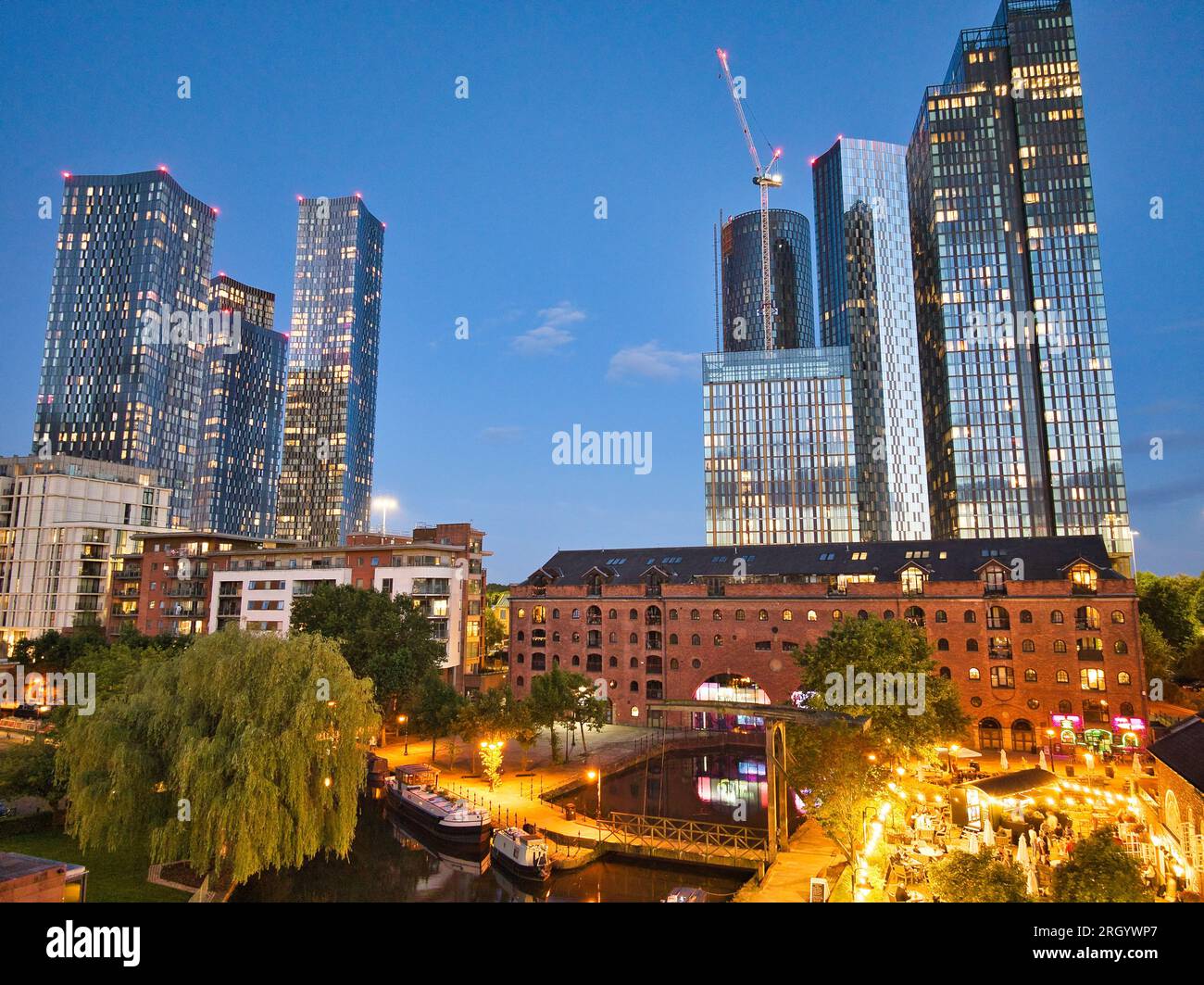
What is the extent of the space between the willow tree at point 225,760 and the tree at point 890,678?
23.1 meters

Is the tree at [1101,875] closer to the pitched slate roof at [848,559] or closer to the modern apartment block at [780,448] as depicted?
the pitched slate roof at [848,559]

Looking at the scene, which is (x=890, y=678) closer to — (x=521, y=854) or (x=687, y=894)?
(x=687, y=894)

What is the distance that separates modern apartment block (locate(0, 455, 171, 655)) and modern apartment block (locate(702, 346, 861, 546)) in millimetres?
97105

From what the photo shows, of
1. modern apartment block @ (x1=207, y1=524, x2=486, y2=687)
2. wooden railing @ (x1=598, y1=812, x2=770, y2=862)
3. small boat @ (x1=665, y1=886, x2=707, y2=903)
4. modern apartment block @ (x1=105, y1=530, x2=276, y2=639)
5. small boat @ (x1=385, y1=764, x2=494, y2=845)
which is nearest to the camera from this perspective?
small boat @ (x1=665, y1=886, x2=707, y2=903)

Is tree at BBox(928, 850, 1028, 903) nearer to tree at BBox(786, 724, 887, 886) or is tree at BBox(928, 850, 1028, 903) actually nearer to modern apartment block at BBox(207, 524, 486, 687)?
tree at BBox(786, 724, 887, 886)

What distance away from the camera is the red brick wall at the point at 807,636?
5259cm

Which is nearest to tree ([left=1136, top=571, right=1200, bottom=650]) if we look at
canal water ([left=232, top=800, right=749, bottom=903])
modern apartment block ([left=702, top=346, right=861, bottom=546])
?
modern apartment block ([left=702, top=346, right=861, bottom=546])

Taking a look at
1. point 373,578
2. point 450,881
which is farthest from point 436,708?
point 373,578

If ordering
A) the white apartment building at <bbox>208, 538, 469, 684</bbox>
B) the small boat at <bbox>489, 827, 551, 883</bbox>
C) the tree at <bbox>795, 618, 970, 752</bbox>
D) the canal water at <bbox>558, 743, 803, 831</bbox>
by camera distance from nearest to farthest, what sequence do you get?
the small boat at <bbox>489, 827, 551, 883</bbox> < the tree at <bbox>795, 618, 970, 752</bbox> < the canal water at <bbox>558, 743, 803, 831</bbox> < the white apartment building at <bbox>208, 538, 469, 684</bbox>

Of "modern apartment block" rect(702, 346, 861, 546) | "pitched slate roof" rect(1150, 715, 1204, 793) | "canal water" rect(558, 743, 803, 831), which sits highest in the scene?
"modern apartment block" rect(702, 346, 861, 546)

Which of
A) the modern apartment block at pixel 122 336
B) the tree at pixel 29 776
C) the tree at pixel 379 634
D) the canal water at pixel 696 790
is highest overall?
the modern apartment block at pixel 122 336

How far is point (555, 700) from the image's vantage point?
162 feet

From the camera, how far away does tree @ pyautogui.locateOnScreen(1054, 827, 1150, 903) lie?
1583cm

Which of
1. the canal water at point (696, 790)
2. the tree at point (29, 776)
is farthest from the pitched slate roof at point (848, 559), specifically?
the tree at point (29, 776)
